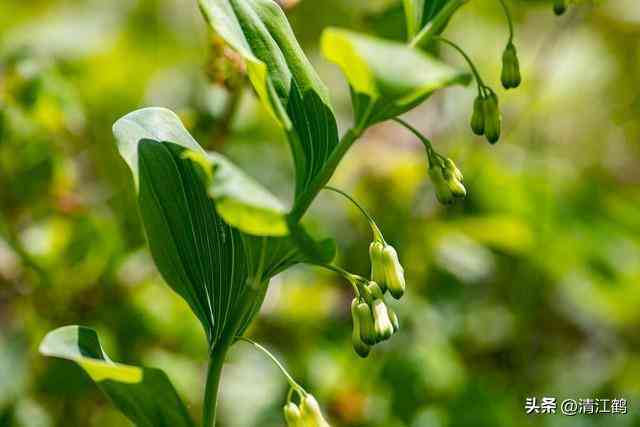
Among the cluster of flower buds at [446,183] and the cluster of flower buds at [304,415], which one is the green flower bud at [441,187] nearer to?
the cluster of flower buds at [446,183]

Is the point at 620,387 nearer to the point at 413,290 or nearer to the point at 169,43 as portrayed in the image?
the point at 413,290

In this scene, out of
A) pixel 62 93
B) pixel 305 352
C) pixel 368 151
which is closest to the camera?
pixel 62 93

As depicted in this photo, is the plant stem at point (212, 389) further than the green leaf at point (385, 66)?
Yes

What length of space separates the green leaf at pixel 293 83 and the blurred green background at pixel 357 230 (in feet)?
0.90

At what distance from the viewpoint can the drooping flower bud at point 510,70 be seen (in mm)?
1048

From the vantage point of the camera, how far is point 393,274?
1002mm

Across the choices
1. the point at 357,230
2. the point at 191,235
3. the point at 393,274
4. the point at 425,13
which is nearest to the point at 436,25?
the point at 425,13

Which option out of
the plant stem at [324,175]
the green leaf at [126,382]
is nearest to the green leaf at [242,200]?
the plant stem at [324,175]

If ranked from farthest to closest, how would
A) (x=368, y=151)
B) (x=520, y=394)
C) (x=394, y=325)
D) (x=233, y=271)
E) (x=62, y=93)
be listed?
(x=368, y=151) < (x=520, y=394) < (x=62, y=93) < (x=233, y=271) < (x=394, y=325)

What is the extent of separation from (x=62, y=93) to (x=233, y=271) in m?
0.84

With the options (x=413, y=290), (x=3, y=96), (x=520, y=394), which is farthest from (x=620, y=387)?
(x=3, y=96)

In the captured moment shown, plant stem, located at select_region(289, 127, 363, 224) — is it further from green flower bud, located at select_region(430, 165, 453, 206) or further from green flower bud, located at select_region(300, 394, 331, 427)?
green flower bud, located at select_region(300, 394, 331, 427)

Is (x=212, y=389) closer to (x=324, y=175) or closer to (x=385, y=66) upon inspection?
(x=324, y=175)

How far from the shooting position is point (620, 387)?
8.00 ft
